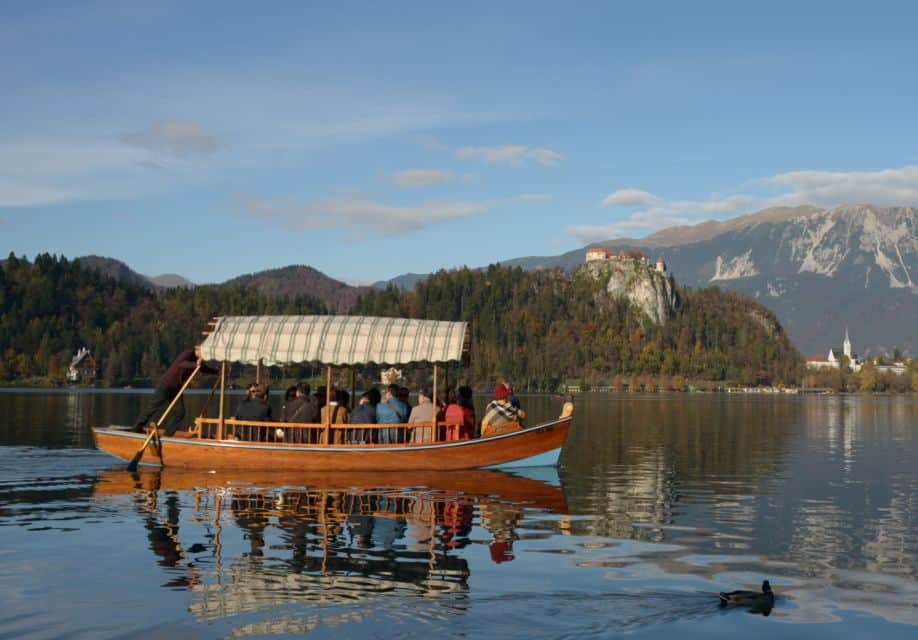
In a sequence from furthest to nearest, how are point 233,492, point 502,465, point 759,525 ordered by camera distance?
point 502,465 < point 233,492 < point 759,525

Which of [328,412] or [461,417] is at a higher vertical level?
[328,412]

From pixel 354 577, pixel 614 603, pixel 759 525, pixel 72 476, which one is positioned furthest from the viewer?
pixel 72 476

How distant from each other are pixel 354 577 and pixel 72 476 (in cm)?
1943

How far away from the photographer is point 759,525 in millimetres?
25312

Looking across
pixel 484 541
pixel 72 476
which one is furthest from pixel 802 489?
pixel 72 476

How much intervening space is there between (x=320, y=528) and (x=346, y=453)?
1140 cm

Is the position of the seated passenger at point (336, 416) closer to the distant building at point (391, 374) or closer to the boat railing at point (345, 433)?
the boat railing at point (345, 433)

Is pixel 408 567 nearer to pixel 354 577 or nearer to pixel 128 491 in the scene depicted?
pixel 354 577

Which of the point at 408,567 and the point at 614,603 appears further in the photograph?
the point at 408,567

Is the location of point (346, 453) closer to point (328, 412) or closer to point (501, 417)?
point (328, 412)

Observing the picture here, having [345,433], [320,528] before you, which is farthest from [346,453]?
[320,528]

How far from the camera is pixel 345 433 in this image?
35.0 meters

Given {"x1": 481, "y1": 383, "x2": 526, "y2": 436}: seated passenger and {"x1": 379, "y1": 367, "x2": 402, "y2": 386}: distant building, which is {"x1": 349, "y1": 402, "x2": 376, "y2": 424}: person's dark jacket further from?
{"x1": 481, "y1": 383, "x2": 526, "y2": 436}: seated passenger

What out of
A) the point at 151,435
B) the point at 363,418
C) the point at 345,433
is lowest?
the point at 151,435
